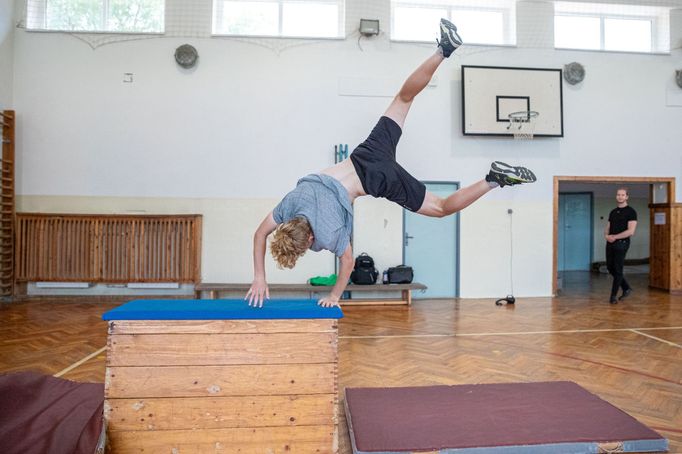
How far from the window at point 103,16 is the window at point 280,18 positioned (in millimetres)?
936

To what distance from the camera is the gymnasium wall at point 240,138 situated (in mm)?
6043

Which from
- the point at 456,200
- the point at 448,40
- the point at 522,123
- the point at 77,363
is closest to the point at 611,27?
the point at 522,123

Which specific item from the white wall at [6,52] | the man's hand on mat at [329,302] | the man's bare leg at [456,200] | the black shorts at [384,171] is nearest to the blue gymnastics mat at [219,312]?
the man's hand on mat at [329,302]

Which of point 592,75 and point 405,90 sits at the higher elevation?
point 592,75

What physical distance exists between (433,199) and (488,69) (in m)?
4.47

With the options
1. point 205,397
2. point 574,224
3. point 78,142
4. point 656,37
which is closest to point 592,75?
point 656,37

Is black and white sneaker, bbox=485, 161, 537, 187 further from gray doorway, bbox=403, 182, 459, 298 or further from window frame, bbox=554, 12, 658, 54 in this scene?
window frame, bbox=554, 12, 658, 54

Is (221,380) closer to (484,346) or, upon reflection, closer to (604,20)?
(484,346)

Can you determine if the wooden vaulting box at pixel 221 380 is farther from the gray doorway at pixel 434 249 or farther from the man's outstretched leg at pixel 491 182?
the gray doorway at pixel 434 249

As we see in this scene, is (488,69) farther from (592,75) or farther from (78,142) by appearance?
(78,142)

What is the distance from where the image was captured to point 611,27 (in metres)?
6.81

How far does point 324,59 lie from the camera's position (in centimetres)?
623

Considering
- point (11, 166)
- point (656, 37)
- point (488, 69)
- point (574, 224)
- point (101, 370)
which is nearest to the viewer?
point (101, 370)

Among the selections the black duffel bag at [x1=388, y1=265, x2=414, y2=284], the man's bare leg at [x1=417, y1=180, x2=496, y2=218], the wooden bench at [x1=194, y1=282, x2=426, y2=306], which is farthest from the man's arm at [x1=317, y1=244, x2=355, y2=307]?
the black duffel bag at [x1=388, y1=265, x2=414, y2=284]
